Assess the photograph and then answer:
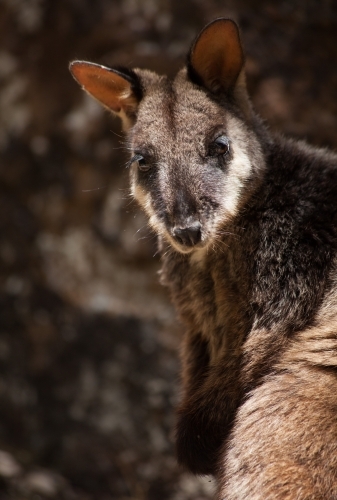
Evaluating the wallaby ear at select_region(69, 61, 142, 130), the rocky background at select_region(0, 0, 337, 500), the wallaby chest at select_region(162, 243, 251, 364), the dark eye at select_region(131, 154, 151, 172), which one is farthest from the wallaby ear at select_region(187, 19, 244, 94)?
the rocky background at select_region(0, 0, 337, 500)

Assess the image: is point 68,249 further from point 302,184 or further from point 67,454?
point 302,184

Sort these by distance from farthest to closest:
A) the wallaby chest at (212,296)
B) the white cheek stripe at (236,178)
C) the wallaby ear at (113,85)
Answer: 1. the wallaby ear at (113,85)
2. the wallaby chest at (212,296)
3. the white cheek stripe at (236,178)

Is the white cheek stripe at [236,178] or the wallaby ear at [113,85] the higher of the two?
the wallaby ear at [113,85]

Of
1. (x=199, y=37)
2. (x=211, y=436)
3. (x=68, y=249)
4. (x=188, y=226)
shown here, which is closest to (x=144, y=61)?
(x=68, y=249)

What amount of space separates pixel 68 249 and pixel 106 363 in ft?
3.72

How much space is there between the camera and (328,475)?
3.56 metres

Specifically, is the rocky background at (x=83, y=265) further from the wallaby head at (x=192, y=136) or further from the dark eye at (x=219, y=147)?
the dark eye at (x=219, y=147)

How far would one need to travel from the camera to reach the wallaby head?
156 inches

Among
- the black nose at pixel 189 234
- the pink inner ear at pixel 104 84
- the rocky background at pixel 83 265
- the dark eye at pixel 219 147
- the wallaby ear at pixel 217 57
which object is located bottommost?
the rocky background at pixel 83 265

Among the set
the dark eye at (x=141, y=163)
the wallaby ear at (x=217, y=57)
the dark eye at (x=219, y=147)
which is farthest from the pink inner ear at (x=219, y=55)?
the dark eye at (x=141, y=163)

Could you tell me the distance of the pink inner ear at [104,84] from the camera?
443cm

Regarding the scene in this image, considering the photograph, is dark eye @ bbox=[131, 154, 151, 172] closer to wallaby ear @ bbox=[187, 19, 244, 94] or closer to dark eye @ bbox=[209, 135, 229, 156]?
dark eye @ bbox=[209, 135, 229, 156]

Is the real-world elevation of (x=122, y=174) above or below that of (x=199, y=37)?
below

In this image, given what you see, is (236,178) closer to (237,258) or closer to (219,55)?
(237,258)
